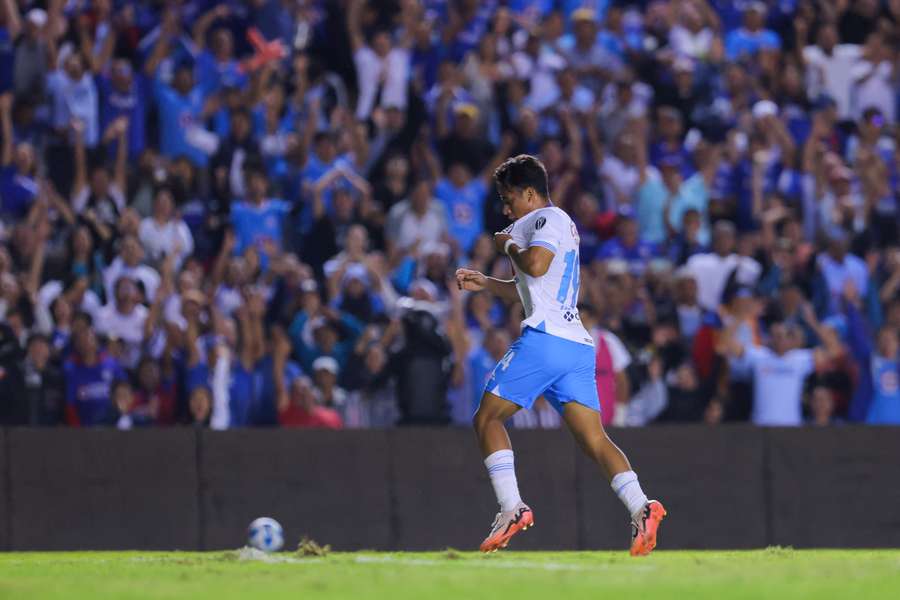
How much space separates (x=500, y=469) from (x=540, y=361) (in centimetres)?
67

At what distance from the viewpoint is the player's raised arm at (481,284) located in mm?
9398

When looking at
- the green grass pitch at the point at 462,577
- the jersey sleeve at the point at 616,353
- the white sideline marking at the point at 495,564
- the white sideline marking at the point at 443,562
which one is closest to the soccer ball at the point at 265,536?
the white sideline marking at the point at 443,562

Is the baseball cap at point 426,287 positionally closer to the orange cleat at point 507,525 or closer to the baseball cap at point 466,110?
the baseball cap at point 466,110

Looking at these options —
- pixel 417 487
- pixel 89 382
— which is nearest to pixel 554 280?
pixel 417 487

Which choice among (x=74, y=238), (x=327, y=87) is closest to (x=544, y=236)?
(x=74, y=238)

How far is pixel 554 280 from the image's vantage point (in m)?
9.61

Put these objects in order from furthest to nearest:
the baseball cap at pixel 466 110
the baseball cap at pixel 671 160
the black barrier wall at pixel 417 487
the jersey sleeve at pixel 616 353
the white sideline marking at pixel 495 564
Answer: the baseball cap at pixel 671 160 < the baseball cap at pixel 466 110 < the jersey sleeve at pixel 616 353 < the black barrier wall at pixel 417 487 < the white sideline marking at pixel 495 564

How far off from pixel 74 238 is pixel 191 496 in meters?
3.35

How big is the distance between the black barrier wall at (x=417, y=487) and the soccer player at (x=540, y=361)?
15.8 feet

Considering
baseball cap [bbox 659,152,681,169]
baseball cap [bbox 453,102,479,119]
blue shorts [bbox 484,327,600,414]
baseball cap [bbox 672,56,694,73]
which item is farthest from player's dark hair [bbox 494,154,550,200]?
baseball cap [bbox 672,56,694,73]

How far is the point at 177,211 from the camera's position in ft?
55.3

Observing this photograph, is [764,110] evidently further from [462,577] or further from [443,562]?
[462,577]

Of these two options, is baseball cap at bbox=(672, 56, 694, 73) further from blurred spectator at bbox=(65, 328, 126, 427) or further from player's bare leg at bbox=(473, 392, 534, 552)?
player's bare leg at bbox=(473, 392, 534, 552)

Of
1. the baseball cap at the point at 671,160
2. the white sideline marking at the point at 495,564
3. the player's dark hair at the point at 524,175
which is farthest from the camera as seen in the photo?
the baseball cap at the point at 671,160
